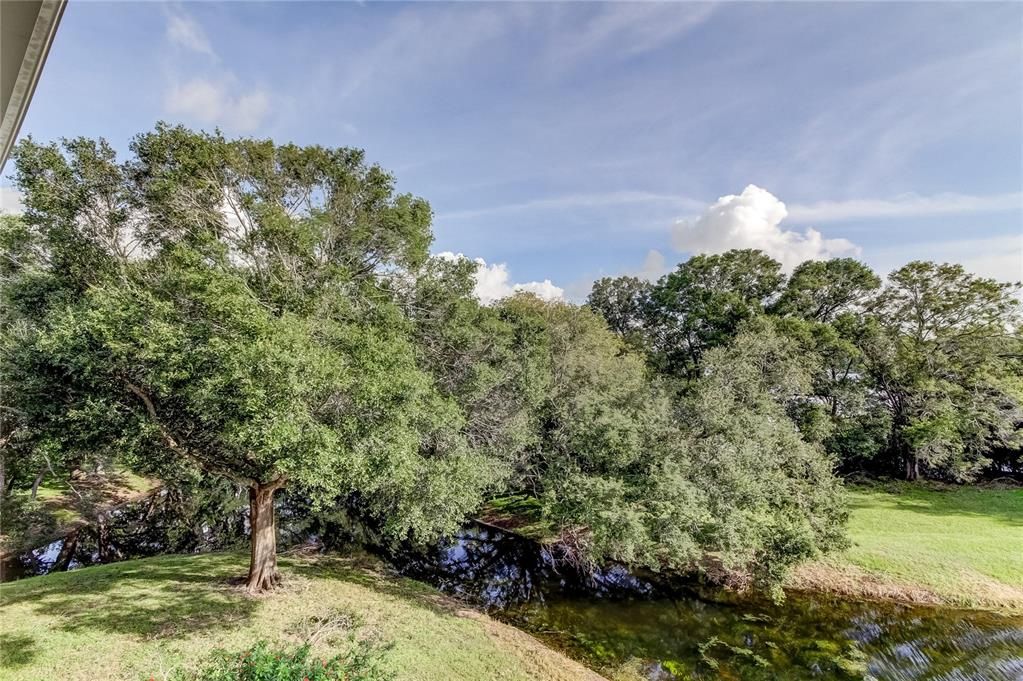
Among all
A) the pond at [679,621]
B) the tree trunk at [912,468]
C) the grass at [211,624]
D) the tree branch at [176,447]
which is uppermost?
the tree branch at [176,447]

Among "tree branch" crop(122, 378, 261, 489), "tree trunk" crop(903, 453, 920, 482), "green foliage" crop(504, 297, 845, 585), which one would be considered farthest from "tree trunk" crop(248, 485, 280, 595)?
"tree trunk" crop(903, 453, 920, 482)

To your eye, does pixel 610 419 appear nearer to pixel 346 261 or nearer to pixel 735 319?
pixel 346 261

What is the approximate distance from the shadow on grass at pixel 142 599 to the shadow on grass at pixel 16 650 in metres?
0.77

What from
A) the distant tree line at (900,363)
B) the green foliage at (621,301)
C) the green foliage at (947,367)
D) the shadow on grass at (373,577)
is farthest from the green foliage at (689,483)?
the green foliage at (621,301)

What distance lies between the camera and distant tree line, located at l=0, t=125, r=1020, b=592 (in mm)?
9703

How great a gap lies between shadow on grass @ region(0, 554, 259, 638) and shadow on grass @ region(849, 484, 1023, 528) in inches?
1083

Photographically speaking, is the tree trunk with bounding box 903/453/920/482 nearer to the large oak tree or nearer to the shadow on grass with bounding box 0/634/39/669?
the large oak tree

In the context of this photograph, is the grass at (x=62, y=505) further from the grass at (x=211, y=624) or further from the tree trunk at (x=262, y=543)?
the tree trunk at (x=262, y=543)

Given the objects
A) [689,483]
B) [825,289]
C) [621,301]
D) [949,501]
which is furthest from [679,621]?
[621,301]

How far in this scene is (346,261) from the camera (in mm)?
13992

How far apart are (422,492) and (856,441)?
27.1 metres

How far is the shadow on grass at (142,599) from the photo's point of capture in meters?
10.3

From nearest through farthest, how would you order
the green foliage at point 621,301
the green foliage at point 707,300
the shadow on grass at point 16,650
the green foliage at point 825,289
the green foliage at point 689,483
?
1. the shadow on grass at point 16,650
2. the green foliage at point 689,483
3. the green foliage at point 825,289
4. the green foliage at point 707,300
5. the green foliage at point 621,301

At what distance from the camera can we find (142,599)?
38.1 ft
